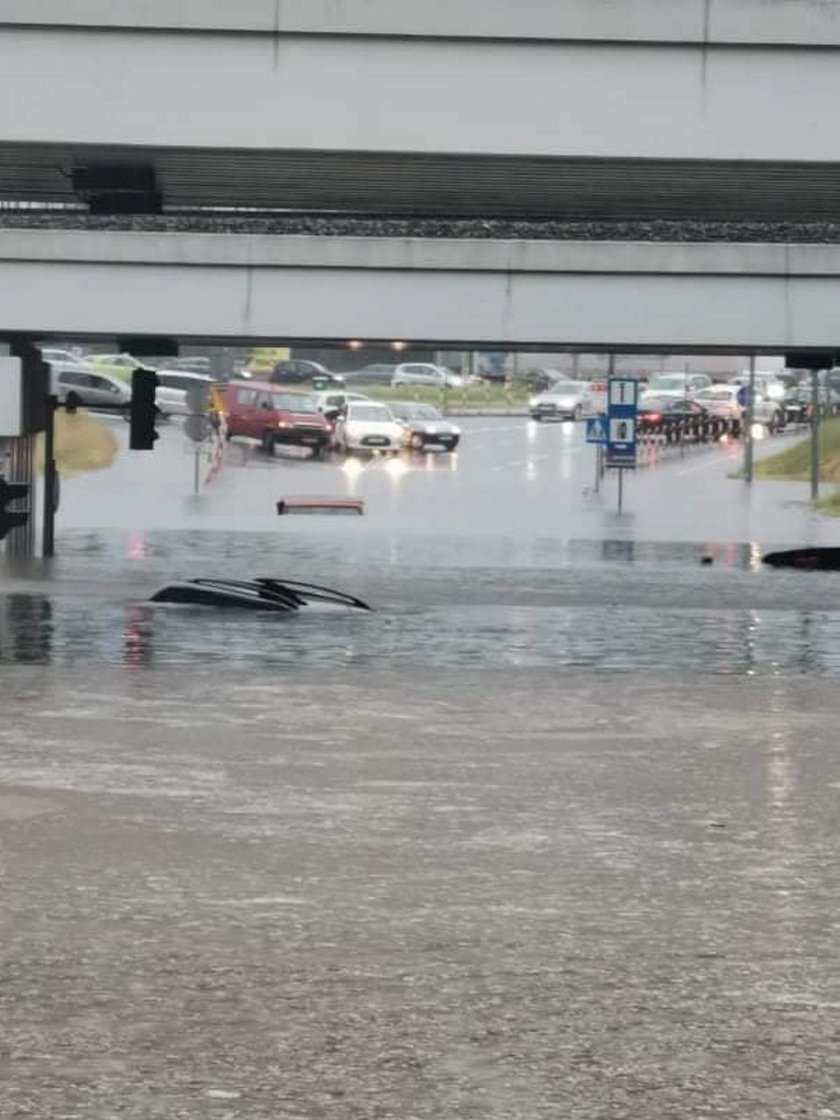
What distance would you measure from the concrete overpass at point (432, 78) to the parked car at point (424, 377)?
94040 millimetres

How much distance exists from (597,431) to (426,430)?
19.7 meters

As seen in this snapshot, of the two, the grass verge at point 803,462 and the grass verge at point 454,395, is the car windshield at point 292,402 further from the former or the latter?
the grass verge at point 454,395

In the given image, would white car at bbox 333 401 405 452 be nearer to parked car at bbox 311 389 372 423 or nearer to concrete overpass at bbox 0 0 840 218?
parked car at bbox 311 389 372 423

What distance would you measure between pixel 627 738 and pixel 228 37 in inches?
243

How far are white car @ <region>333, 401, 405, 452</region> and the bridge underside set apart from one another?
49.6 meters

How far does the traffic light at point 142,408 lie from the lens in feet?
120

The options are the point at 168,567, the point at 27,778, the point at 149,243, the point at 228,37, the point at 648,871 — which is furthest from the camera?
the point at 168,567

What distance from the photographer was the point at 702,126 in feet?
67.1

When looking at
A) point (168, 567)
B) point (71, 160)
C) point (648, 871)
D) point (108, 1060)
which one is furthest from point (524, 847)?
point (168, 567)

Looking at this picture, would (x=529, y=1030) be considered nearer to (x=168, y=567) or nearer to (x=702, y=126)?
(x=702, y=126)

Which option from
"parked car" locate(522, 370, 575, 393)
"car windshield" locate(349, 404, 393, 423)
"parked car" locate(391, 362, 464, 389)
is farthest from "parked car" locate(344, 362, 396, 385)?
"car windshield" locate(349, 404, 393, 423)

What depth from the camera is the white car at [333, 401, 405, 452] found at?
265ft

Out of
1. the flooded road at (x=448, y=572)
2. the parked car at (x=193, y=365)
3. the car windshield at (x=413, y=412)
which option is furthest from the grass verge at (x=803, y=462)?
the parked car at (x=193, y=365)

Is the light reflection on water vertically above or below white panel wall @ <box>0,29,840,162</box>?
below
